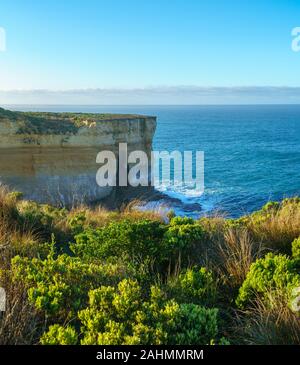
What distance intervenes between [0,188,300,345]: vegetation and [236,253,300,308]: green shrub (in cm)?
1

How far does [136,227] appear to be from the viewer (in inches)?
229

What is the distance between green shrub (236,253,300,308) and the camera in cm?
412

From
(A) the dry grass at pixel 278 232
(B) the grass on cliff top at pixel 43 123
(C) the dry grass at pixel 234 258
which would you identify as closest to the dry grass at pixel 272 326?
(C) the dry grass at pixel 234 258

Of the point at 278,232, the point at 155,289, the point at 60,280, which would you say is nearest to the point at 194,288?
the point at 155,289

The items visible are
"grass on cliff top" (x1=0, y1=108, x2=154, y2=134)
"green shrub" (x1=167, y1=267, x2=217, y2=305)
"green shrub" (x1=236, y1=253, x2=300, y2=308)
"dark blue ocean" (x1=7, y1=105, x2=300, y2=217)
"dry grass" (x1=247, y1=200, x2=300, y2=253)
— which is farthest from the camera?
"dark blue ocean" (x1=7, y1=105, x2=300, y2=217)

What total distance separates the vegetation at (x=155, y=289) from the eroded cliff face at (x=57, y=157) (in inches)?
836

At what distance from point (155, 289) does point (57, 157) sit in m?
25.9

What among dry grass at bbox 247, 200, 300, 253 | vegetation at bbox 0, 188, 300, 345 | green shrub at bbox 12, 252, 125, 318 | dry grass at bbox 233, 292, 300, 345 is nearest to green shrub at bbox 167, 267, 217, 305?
vegetation at bbox 0, 188, 300, 345

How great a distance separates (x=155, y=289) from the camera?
3.83 metres

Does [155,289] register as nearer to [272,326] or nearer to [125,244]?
[272,326]

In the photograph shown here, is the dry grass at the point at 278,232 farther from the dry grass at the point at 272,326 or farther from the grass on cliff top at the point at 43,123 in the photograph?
the grass on cliff top at the point at 43,123

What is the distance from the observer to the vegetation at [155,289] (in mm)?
3396

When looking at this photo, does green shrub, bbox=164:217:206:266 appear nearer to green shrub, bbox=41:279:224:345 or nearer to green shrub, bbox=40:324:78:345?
green shrub, bbox=41:279:224:345
